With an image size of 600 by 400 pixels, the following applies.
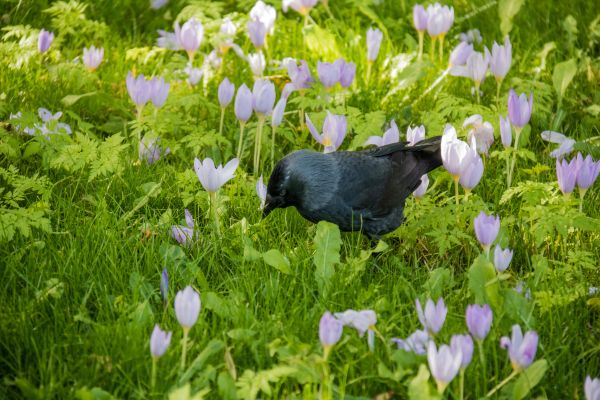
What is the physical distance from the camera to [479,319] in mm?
2504

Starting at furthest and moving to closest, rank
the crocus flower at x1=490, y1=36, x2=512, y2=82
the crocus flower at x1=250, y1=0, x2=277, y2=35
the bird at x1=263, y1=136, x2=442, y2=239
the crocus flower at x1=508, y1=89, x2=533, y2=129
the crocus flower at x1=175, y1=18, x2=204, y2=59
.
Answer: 1. the crocus flower at x1=250, y1=0, x2=277, y2=35
2. the crocus flower at x1=175, y1=18, x2=204, y2=59
3. the crocus flower at x1=490, y1=36, x2=512, y2=82
4. the crocus flower at x1=508, y1=89, x2=533, y2=129
5. the bird at x1=263, y1=136, x2=442, y2=239

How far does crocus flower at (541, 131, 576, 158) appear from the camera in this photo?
414 cm

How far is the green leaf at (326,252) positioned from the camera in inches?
125

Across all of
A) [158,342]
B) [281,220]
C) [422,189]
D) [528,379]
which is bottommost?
[281,220]

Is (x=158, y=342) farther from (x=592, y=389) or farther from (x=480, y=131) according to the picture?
(x=480, y=131)

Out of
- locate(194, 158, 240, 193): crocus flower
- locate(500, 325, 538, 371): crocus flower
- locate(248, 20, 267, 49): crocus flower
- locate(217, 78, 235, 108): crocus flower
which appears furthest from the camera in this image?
locate(248, 20, 267, 49): crocus flower

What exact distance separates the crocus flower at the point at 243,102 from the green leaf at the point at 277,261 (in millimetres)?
879

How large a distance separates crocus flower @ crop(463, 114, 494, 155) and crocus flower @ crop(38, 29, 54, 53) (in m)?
2.32

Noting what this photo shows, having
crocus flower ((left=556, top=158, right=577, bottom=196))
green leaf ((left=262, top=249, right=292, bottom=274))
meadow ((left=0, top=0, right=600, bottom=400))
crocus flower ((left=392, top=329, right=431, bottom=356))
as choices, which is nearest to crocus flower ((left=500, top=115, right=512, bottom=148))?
meadow ((left=0, top=0, right=600, bottom=400))

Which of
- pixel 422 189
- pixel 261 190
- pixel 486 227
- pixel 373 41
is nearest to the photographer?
pixel 486 227

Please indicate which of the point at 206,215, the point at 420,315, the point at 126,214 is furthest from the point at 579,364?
the point at 126,214

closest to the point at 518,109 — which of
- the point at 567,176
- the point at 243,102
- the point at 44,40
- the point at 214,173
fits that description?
→ the point at 567,176

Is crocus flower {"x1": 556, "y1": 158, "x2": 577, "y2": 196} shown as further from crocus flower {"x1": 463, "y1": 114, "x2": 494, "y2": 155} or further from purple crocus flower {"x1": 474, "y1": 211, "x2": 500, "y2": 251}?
crocus flower {"x1": 463, "y1": 114, "x2": 494, "y2": 155}

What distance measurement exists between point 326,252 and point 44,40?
241cm
